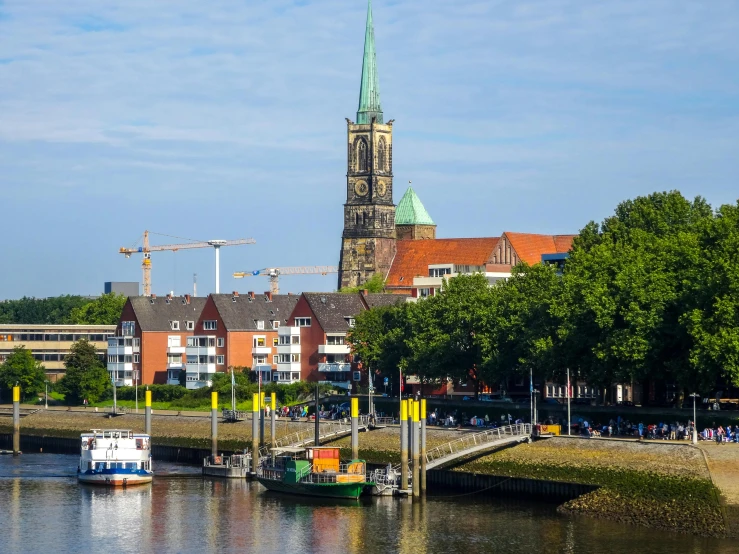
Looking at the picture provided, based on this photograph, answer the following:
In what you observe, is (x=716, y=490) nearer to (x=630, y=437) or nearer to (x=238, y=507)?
(x=630, y=437)

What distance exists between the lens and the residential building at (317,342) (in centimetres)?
17650

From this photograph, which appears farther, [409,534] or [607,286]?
[607,286]

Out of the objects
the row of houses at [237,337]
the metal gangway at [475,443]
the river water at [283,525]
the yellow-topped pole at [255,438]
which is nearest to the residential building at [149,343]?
the row of houses at [237,337]

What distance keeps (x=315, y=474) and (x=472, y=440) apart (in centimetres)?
1235

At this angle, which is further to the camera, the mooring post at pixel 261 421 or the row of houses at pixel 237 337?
the row of houses at pixel 237 337

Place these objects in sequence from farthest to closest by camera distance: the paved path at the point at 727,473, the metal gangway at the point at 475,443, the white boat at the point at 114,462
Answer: the white boat at the point at 114,462 < the metal gangway at the point at 475,443 < the paved path at the point at 727,473

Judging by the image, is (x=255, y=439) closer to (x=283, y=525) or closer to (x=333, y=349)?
(x=283, y=525)

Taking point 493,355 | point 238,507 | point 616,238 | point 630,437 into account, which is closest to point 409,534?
point 238,507

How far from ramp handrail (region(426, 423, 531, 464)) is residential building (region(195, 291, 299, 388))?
70519 mm

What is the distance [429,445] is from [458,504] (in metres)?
16.3

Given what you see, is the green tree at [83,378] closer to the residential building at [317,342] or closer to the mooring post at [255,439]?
the residential building at [317,342]

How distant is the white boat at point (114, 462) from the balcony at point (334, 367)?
58018 millimetres

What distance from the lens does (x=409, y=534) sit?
9050 centimetres

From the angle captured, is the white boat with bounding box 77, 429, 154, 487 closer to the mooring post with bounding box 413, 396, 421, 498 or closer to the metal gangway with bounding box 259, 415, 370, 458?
the metal gangway with bounding box 259, 415, 370, 458
